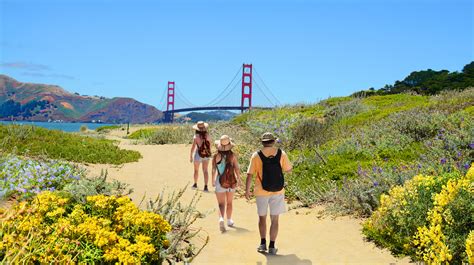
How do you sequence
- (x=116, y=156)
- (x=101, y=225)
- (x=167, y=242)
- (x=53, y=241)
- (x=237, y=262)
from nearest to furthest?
(x=53, y=241) < (x=101, y=225) < (x=167, y=242) < (x=237, y=262) < (x=116, y=156)

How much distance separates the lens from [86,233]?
5.01 m

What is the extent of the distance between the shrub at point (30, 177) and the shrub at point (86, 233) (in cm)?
241

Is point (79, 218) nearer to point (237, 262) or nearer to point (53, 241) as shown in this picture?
point (53, 241)

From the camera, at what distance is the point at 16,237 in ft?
16.1

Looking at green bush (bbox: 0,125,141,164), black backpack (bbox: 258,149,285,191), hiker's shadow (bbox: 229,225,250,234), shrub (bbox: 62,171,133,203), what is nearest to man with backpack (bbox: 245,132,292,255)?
black backpack (bbox: 258,149,285,191)

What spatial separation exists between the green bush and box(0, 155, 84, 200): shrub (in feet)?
10.9

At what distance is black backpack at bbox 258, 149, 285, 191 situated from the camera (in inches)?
258

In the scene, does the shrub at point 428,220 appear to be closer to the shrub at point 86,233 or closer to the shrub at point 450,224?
the shrub at point 450,224

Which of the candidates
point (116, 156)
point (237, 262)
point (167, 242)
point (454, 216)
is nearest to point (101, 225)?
point (167, 242)

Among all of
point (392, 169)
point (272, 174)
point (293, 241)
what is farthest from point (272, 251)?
point (392, 169)

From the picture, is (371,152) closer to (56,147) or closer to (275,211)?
(275,211)

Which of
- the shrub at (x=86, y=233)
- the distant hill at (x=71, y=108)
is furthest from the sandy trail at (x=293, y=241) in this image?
the distant hill at (x=71, y=108)

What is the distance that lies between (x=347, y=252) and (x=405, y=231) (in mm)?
844

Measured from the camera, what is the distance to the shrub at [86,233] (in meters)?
4.70
